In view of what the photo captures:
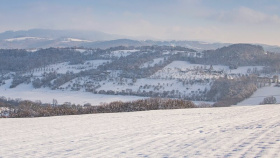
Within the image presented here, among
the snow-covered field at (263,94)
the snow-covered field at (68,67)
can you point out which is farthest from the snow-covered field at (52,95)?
the snow-covered field at (263,94)

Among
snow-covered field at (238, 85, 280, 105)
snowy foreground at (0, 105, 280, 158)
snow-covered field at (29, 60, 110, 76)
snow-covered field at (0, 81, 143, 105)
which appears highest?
snow-covered field at (29, 60, 110, 76)

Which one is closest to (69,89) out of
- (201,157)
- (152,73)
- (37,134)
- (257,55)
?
(152,73)

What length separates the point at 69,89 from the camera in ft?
430

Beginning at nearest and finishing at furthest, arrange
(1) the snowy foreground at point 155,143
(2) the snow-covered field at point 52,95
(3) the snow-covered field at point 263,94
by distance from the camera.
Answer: (1) the snowy foreground at point 155,143 < (3) the snow-covered field at point 263,94 < (2) the snow-covered field at point 52,95

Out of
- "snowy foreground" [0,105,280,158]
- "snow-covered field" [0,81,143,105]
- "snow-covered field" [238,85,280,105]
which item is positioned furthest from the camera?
"snow-covered field" [0,81,143,105]

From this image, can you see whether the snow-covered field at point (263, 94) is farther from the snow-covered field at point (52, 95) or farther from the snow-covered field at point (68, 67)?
the snow-covered field at point (68, 67)

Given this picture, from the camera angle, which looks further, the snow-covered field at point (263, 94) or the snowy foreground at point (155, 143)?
the snow-covered field at point (263, 94)

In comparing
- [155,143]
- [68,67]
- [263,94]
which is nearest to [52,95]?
[68,67]

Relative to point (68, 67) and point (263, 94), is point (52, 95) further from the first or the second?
→ point (263, 94)

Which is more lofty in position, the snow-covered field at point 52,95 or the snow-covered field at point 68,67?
the snow-covered field at point 68,67

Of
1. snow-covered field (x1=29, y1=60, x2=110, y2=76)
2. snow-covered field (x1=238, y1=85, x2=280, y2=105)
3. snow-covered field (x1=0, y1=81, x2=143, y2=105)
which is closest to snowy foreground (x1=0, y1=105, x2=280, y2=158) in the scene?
snow-covered field (x1=238, y1=85, x2=280, y2=105)

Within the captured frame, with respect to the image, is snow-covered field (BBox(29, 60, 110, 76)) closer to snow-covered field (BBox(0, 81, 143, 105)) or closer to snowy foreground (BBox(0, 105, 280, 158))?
snow-covered field (BBox(0, 81, 143, 105))

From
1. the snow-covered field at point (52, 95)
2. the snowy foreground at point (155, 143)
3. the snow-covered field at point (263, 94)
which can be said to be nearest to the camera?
the snowy foreground at point (155, 143)

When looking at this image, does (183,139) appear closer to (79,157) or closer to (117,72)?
(79,157)
